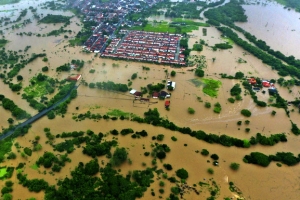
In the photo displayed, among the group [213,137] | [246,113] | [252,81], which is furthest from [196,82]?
[213,137]

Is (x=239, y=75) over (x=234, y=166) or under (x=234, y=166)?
over

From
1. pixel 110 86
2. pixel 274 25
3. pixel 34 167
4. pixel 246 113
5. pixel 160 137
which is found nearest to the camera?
pixel 34 167

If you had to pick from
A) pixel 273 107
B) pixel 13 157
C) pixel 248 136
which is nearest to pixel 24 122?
pixel 13 157

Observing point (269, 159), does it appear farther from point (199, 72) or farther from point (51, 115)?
point (51, 115)

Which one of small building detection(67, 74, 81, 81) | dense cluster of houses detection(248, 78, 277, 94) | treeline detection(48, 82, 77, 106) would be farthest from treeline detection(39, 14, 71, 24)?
dense cluster of houses detection(248, 78, 277, 94)

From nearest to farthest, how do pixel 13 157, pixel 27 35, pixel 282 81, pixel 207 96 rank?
1. pixel 13 157
2. pixel 207 96
3. pixel 282 81
4. pixel 27 35

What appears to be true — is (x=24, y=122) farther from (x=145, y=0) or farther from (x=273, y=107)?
(x=145, y=0)

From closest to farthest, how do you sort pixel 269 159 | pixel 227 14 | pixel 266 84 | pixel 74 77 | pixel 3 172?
pixel 3 172 < pixel 269 159 < pixel 266 84 < pixel 74 77 < pixel 227 14
